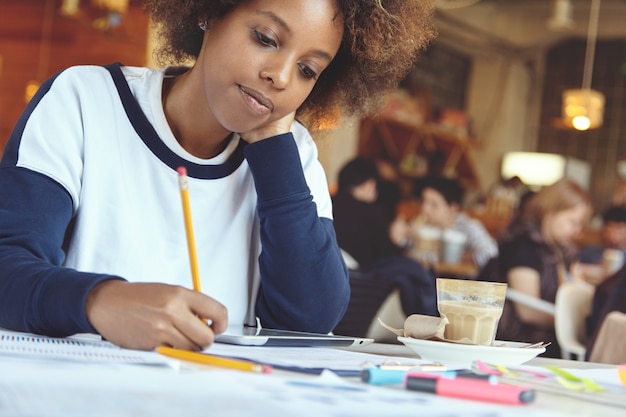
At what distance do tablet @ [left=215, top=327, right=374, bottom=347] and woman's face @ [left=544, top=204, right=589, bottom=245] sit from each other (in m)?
3.45

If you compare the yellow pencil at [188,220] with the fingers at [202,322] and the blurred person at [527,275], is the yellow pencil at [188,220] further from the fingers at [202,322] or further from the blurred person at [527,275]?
the blurred person at [527,275]

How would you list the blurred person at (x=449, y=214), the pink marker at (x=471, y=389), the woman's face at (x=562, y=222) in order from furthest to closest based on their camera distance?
1. the blurred person at (x=449, y=214)
2. the woman's face at (x=562, y=222)
3. the pink marker at (x=471, y=389)

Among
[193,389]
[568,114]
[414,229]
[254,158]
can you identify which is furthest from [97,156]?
[568,114]

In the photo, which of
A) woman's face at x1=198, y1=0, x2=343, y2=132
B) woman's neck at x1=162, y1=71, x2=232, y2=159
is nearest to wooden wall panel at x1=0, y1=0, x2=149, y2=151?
woman's neck at x1=162, y1=71, x2=232, y2=159

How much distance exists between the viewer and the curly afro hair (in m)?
1.35

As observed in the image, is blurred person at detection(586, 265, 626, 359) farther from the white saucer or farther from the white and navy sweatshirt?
the white saucer

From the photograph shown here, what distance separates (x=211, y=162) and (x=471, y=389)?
0.73m

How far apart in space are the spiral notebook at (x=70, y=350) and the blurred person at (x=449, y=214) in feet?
15.9

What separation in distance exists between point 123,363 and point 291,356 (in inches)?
9.3

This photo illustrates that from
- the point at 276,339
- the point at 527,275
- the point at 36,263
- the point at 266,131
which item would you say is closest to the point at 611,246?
the point at 527,275

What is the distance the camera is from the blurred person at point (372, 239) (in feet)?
13.0

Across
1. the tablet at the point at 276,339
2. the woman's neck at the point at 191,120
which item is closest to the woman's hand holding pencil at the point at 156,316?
the tablet at the point at 276,339

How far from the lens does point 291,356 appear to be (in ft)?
2.99

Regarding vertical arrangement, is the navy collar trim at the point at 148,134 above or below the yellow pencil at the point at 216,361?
above
